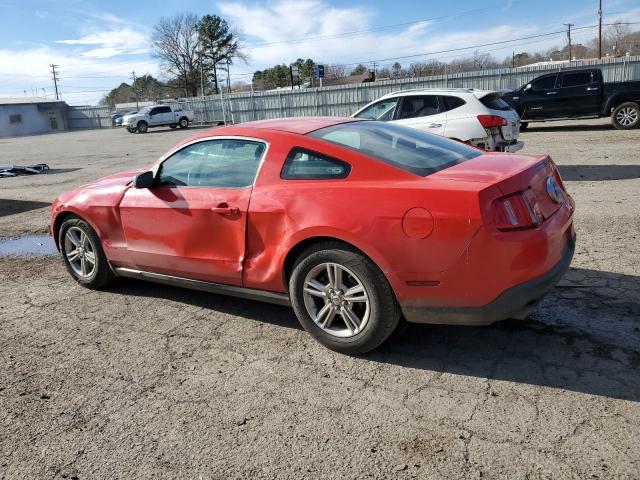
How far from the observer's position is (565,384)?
3088 mm

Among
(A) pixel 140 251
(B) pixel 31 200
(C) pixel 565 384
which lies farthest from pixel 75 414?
(B) pixel 31 200

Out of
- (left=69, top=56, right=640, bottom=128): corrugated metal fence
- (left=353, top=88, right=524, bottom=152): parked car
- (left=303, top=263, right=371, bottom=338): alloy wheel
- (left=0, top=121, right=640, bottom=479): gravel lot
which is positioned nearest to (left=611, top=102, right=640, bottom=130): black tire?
(left=353, top=88, right=524, bottom=152): parked car

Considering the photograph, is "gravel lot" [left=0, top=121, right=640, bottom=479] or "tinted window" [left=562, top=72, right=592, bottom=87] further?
"tinted window" [left=562, top=72, right=592, bottom=87]

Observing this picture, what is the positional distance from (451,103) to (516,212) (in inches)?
275

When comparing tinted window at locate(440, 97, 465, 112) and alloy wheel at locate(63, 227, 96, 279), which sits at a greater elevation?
tinted window at locate(440, 97, 465, 112)

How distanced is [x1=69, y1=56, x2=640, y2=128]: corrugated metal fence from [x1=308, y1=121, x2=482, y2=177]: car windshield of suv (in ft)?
79.7

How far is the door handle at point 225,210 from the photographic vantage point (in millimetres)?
3889

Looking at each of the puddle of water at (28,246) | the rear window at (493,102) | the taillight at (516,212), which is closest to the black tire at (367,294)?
the taillight at (516,212)

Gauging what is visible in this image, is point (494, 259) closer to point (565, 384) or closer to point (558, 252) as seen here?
point (558, 252)

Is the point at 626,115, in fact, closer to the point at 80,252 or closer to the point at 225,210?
the point at 225,210

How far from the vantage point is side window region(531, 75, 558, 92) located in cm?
1756

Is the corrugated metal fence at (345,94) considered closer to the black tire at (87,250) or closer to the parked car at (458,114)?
the parked car at (458,114)

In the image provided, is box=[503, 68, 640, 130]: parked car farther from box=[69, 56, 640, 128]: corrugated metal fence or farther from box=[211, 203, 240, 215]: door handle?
box=[211, 203, 240, 215]: door handle

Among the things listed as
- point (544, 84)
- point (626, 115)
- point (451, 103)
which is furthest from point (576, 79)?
point (451, 103)
